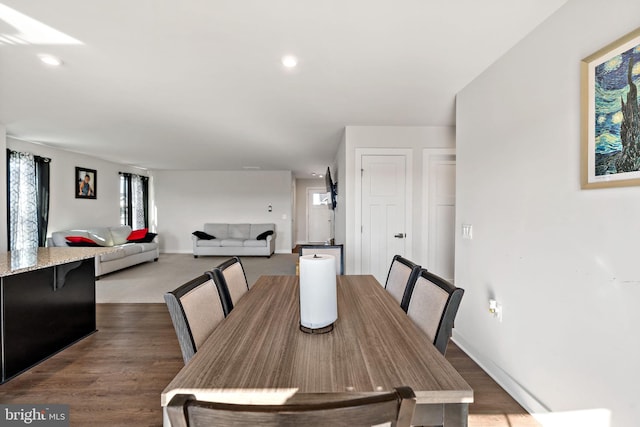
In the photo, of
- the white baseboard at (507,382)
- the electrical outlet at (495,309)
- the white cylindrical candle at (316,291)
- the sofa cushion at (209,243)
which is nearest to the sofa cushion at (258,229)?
the sofa cushion at (209,243)

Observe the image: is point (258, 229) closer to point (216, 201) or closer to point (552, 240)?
point (216, 201)

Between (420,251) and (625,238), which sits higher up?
(625,238)

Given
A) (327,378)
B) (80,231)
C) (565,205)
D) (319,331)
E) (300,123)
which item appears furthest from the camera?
(80,231)

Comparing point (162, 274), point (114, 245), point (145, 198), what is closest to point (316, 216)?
point (145, 198)

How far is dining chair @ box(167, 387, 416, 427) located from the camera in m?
0.50

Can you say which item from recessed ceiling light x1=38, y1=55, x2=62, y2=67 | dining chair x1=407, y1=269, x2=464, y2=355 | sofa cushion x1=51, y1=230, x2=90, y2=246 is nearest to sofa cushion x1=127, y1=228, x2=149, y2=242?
sofa cushion x1=51, y1=230, x2=90, y2=246

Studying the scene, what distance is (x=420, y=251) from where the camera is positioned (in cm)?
367

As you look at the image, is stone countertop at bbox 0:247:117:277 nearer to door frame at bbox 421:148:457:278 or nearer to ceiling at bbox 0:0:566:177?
ceiling at bbox 0:0:566:177

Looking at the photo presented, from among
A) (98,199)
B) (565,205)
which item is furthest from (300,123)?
(98,199)

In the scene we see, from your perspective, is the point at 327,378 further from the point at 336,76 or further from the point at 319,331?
the point at 336,76

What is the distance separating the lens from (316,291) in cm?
115

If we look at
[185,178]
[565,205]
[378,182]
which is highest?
[185,178]

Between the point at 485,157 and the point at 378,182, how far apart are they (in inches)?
60.3

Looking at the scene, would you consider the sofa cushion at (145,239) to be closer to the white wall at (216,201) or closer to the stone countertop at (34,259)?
the white wall at (216,201)
